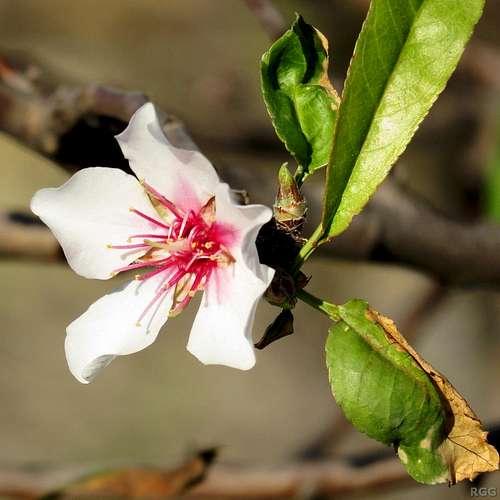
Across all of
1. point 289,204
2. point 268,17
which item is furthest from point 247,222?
point 268,17

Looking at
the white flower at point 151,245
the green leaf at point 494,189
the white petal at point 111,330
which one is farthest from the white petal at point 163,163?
the green leaf at point 494,189

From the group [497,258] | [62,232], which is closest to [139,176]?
[62,232]

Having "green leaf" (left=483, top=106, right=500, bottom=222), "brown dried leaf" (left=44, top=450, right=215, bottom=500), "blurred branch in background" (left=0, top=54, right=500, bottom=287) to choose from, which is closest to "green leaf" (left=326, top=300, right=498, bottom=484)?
"blurred branch in background" (left=0, top=54, right=500, bottom=287)

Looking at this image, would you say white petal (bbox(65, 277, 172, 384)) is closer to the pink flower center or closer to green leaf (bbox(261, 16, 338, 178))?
the pink flower center

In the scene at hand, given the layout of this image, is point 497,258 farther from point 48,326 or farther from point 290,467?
point 48,326

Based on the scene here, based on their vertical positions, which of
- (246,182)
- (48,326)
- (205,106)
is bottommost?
(48,326)

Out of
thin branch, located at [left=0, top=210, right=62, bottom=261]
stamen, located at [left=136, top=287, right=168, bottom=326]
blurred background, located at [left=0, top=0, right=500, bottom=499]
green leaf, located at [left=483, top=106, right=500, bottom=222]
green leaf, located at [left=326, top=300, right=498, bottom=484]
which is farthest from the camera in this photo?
blurred background, located at [left=0, top=0, right=500, bottom=499]

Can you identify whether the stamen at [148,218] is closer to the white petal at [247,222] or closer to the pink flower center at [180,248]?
the pink flower center at [180,248]
